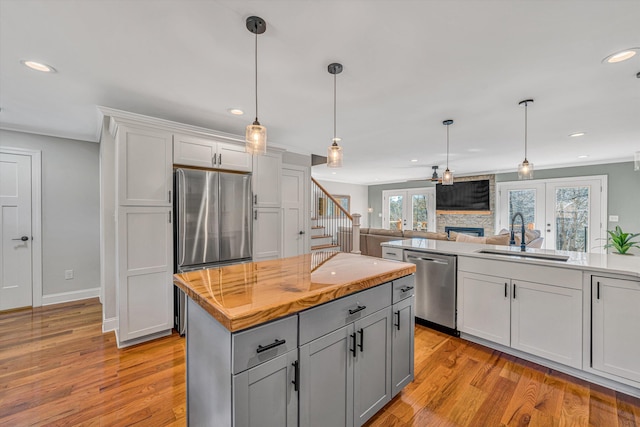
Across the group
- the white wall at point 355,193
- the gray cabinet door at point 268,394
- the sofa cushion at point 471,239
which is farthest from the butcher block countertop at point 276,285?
the white wall at point 355,193

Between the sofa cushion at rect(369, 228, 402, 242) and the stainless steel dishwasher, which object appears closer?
the stainless steel dishwasher

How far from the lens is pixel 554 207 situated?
6.38 m

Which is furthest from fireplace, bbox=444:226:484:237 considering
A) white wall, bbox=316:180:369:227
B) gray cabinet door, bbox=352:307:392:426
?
gray cabinet door, bbox=352:307:392:426

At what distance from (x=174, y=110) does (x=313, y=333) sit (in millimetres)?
2817

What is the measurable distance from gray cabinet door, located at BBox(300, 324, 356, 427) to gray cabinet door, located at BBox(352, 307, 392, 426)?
2.3 inches

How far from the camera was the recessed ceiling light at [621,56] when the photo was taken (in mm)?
1841

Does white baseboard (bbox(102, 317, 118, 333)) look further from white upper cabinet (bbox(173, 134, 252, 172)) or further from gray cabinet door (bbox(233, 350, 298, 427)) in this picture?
gray cabinet door (bbox(233, 350, 298, 427))

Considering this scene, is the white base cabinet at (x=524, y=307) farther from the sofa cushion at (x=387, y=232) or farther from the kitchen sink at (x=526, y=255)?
the sofa cushion at (x=387, y=232)

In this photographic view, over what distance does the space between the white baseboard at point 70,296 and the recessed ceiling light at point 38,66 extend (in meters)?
3.26

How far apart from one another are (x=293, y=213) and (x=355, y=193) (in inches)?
237

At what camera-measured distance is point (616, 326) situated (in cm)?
195

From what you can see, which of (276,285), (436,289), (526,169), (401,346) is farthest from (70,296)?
(526,169)

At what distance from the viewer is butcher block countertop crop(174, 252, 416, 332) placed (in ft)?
3.57

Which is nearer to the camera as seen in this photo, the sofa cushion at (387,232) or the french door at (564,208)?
the sofa cushion at (387,232)
